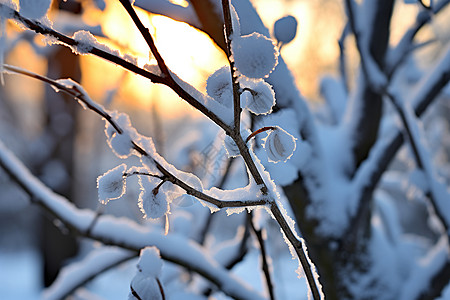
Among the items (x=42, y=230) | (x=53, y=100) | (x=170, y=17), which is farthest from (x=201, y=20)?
(x=42, y=230)

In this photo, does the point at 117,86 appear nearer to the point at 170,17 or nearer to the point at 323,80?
the point at 323,80

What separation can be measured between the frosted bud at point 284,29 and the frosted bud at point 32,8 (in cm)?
42

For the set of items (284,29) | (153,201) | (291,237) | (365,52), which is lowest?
(291,237)

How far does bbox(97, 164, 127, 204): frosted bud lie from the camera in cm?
52

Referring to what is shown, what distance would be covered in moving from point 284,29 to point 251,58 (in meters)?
0.36

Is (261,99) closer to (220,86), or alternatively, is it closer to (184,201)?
(220,86)

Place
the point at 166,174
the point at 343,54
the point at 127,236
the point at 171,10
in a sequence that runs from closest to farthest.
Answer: the point at 166,174
the point at 171,10
the point at 127,236
the point at 343,54

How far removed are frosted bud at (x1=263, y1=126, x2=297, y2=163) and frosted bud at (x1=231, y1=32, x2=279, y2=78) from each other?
0.09 m

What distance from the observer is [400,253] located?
4.53 ft

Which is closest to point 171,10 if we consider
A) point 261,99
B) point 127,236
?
point 261,99

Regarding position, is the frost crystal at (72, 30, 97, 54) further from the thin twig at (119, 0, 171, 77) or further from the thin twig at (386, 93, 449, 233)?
the thin twig at (386, 93, 449, 233)

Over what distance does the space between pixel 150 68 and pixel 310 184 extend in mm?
698

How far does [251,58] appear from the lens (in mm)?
376

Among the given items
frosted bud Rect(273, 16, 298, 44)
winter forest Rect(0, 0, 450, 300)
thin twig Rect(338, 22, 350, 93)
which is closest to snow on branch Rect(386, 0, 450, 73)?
winter forest Rect(0, 0, 450, 300)
